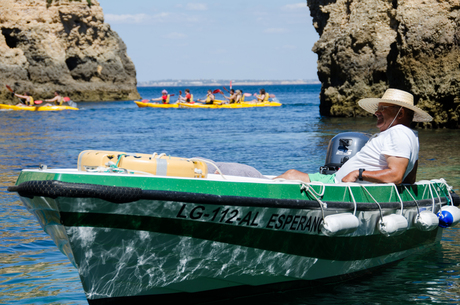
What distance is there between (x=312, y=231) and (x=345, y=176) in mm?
948

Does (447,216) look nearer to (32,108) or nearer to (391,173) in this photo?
(391,173)

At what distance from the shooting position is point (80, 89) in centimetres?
5631

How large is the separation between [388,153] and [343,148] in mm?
1575

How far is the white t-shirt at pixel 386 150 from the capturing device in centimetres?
518

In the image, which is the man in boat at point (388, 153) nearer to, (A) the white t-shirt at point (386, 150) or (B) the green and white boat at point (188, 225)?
(A) the white t-shirt at point (386, 150)

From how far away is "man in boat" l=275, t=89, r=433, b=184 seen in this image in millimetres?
5215

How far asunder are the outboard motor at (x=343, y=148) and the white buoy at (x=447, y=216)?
1294 millimetres

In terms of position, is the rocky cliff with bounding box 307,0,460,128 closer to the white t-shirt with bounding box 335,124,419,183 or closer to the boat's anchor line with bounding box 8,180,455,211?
the white t-shirt with bounding box 335,124,419,183

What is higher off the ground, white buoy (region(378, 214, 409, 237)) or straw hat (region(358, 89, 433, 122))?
straw hat (region(358, 89, 433, 122))

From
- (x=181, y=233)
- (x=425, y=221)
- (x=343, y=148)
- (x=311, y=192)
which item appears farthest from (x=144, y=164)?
(x=343, y=148)

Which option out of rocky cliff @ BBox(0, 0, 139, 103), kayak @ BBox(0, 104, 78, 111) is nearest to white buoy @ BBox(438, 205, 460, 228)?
kayak @ BBox(0, 104, 78, 111)

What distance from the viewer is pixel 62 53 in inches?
2143

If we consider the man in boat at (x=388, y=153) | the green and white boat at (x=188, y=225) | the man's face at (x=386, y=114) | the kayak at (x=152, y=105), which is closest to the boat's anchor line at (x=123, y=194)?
the green and white boat at (x=188, y=225)

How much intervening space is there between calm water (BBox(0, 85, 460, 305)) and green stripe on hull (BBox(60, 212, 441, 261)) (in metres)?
0.36
